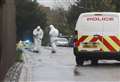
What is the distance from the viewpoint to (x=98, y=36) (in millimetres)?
21469

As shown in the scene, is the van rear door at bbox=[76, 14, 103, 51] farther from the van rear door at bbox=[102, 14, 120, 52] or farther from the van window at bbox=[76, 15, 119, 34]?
the van rear door at bbox=[102, 14, 120, 52]

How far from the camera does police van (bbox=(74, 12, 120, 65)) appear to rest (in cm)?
2131

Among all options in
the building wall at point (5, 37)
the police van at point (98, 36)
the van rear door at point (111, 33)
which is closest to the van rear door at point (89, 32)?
the police van at point (98, 36)

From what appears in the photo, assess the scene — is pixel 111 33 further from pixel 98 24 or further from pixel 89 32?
pixel 89 32

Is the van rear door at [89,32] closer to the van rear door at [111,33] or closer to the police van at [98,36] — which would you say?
the police van at [98,36]

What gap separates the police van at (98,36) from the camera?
2131 cm

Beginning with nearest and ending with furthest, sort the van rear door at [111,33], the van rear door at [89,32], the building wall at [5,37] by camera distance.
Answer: the building wall at [5,37]
the van rear door at [111,33]
the van rear door at [89,32]

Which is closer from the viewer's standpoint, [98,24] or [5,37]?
[5,37]

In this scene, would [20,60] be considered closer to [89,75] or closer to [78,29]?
[78,29]

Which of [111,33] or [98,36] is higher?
[111,33]

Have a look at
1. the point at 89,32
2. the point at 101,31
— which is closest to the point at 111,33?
the point at 101,31

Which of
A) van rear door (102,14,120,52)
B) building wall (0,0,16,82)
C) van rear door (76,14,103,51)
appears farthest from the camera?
van rear door (76,14,103,51)

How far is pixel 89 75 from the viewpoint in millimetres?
17422

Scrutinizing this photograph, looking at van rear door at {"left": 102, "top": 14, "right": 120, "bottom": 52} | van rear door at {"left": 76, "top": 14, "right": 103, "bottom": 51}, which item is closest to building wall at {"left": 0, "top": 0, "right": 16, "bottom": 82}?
van rear door at {"left": 76, "top": 14, "right": 103, "bottom": 51}
